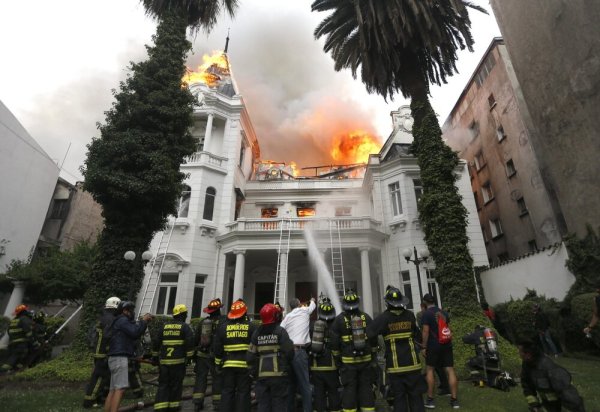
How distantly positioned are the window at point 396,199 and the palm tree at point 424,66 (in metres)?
6.31

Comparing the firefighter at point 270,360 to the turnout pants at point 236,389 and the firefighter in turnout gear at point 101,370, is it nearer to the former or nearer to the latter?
the turnout pants at point 236,389

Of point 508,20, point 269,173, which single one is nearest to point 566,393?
point 508,20

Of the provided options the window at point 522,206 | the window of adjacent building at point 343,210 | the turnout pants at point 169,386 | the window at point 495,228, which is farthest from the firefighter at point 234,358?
the window at point 495,228

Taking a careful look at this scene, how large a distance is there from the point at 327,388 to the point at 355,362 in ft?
2.72

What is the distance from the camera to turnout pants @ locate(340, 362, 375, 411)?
5109mm

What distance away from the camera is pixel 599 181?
11859 mm

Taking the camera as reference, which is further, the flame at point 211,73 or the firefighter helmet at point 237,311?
the flame at point 211,73

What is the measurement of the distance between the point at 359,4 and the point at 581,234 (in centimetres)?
1314

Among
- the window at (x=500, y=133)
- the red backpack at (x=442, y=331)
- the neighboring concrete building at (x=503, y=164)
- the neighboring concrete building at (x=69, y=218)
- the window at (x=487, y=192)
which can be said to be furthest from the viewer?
the neighboring concrete building at (x=69, y=218)

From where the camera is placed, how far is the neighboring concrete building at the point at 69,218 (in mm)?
27203

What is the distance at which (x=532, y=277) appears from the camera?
1419cm

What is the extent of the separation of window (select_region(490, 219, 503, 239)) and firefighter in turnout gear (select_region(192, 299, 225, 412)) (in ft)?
79.4

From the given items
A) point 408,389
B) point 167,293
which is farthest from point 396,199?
point 408,389

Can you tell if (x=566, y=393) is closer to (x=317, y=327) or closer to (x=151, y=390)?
(x=317, y=327)
